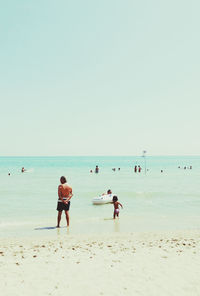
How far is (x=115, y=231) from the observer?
11445 millimetres

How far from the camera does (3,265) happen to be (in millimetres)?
6637

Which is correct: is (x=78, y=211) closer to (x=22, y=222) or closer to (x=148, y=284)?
(x=22, y=222)

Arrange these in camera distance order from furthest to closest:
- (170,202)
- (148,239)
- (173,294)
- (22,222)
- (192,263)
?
1. (170,202)
2. (22,222)
3. (148,239)
4. (192,263)
5. (173,294)

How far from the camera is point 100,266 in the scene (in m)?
6.63

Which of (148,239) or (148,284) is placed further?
(148,239)

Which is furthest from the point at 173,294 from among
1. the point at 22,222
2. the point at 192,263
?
the point at 22,222

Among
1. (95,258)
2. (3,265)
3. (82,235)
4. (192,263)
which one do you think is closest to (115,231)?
(82,235)

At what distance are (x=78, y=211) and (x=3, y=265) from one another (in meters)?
10.5

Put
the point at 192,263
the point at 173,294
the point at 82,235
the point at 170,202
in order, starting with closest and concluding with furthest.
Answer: the point at 173,294 < the point at 192,263 < the point at 82,235 < the point at 170,202

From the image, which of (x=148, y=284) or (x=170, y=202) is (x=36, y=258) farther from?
(x=170, y=202)

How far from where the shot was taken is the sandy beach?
5.41 metres

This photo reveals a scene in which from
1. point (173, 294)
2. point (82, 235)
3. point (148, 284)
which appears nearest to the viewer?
point (173, 294)

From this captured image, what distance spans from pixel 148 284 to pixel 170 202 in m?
15.8

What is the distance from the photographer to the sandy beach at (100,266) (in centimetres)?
541
